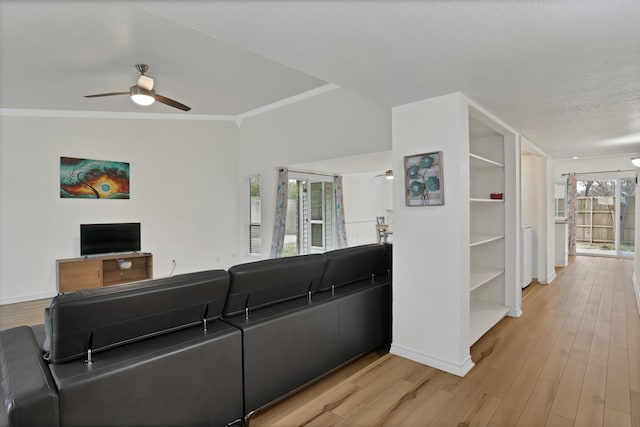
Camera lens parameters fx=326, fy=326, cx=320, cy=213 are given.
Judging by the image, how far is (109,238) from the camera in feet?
18.0

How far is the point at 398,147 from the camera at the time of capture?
2.90 m

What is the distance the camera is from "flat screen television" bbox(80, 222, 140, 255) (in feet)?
17.3

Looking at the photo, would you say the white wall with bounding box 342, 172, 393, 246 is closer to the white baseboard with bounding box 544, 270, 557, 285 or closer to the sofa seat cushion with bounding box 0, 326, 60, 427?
the white baseboard with bounding box 544, 270, 557, 285

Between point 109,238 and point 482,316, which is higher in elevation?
point 109,238

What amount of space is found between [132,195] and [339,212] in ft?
14.2

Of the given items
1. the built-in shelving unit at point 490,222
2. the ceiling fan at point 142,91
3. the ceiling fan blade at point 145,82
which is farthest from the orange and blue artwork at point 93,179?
the built-in shelving unit at point 490,222

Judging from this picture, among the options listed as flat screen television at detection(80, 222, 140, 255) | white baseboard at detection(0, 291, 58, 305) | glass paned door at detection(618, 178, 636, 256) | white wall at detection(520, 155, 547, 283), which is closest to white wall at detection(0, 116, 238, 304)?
white baseboard at detection(0, 291, 58, 305)

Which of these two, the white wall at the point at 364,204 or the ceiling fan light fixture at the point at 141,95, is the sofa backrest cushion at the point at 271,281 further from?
the white wall at the point at 364,204

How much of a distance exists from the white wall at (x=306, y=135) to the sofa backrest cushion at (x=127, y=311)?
142 inches

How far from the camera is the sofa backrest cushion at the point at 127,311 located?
4.99ft

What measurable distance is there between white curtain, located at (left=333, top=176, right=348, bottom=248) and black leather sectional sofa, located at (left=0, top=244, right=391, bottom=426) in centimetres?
507

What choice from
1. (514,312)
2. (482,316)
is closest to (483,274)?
(482,316)

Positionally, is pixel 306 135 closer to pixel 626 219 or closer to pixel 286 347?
pixel 286 347

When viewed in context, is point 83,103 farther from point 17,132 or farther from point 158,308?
point 158,308
